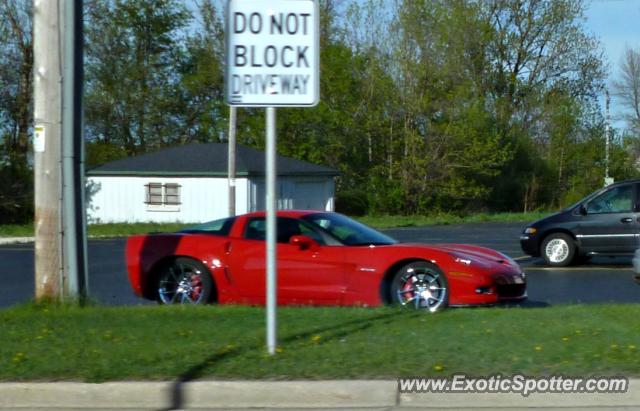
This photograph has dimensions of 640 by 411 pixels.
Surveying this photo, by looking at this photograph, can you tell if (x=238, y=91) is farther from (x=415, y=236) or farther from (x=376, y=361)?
(x=415, y=236)

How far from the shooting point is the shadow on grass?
23.6 feet

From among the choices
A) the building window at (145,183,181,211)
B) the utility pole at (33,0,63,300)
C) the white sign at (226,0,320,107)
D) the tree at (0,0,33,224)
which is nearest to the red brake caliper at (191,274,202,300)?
the utility pole at (33,0,63,300)

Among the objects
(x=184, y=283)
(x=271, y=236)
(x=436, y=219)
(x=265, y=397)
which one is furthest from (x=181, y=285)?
(x=436, y=219)

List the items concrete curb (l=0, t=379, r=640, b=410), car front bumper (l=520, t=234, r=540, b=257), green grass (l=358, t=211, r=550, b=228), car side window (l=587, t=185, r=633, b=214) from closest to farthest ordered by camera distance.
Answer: concrete curb (l=0, t=379, r=640, b=410) < car side window (l=587, t=185, r=633, b=214) < car front bumper (l=520, t=234, r=540, b=257) < green grass (l=358, t=211, r=550, b=228)

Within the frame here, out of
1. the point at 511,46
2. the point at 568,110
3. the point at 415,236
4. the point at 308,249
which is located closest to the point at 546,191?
the point at 568,110

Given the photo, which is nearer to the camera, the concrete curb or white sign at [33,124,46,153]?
the concrete curb

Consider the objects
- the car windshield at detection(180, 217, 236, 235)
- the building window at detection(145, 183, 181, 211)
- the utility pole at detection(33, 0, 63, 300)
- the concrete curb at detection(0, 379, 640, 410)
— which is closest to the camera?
the concrete curb at detection(0, 379, 640, 410)

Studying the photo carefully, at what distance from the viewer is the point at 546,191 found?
57.8m

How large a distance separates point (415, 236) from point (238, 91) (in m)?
25.0

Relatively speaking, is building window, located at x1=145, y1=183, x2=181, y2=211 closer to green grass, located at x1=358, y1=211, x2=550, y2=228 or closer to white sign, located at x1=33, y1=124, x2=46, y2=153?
green grass, located at x1=358, y1=211, x2=550, y2=228

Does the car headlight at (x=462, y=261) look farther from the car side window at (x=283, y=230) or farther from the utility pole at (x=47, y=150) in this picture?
the utility pole at (x=47, y=150)

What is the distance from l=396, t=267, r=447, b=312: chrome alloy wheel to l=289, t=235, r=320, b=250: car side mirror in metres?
1.15

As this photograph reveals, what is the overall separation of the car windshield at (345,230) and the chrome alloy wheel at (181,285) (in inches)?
62.1

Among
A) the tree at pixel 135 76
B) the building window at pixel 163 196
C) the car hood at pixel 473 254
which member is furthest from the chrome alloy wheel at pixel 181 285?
the tree at pixel 135 76
